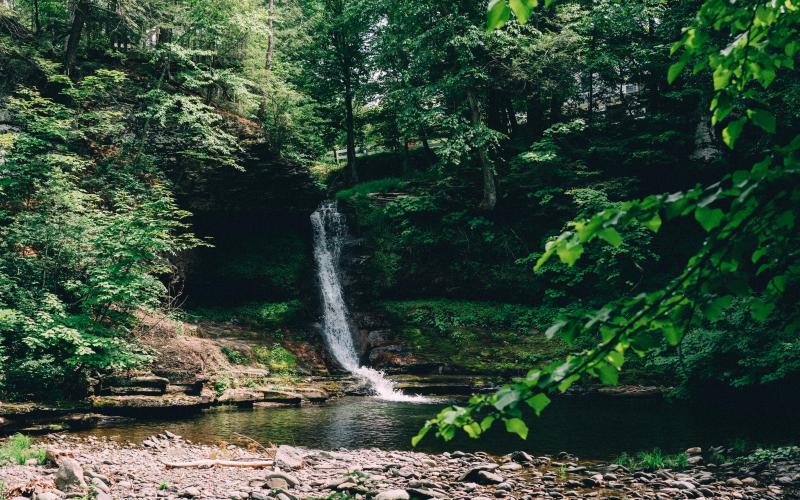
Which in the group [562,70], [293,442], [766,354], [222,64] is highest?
[222,64]

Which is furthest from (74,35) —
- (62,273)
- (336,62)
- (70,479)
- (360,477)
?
(360,477)

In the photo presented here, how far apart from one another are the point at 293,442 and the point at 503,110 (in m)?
22.5

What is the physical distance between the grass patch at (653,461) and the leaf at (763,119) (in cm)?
784

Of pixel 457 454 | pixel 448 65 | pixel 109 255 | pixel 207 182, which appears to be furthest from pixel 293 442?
pixel 448 65

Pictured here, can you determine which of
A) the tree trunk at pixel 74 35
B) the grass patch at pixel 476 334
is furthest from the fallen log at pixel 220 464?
the tree trunk at pixel 74 35

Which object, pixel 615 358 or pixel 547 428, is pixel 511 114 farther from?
pixel 615 358

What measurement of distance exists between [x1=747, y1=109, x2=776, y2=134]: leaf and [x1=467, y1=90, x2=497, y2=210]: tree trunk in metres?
20.1

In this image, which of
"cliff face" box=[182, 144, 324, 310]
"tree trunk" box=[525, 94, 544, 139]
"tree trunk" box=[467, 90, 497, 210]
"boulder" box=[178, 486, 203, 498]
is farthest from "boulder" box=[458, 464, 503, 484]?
"tree trunk" box=[525, 94, 544, 139]

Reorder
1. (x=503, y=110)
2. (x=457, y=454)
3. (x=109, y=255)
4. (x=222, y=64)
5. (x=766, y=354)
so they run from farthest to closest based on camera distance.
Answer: (x=503, y=110) < (x=222, y=64) < (x=109, y=255) < (x=766, y=354) < (x=457, y=454)

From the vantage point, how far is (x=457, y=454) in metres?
9.39

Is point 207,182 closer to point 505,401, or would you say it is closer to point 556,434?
point 556,434

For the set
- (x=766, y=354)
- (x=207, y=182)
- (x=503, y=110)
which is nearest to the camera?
(x=766, y=354)

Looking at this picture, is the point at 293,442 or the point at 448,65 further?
the point at 448,65

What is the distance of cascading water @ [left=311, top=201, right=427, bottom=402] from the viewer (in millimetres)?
18766
